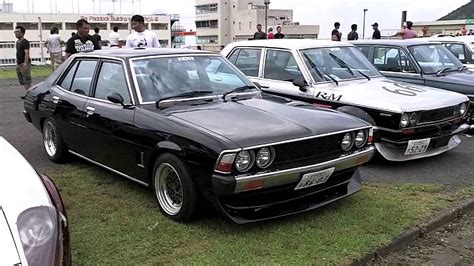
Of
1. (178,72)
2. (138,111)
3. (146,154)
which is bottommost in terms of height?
(146,154)

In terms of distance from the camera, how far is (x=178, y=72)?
5.12 meters

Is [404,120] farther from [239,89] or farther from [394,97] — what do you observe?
[239,89]

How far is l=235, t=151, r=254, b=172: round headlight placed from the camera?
12.3 ft

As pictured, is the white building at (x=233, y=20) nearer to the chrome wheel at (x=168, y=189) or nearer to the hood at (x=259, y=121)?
the hood at (x=259, y=121)

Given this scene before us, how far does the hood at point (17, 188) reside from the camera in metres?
2.37

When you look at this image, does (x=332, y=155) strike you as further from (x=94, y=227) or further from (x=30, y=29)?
(x=30, y=29)

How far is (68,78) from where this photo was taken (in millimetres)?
6055

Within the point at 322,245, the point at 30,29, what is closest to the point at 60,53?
the point at 322,245

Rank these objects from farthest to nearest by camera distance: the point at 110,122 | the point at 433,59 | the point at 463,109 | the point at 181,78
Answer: the point at 433,59 < the point at 463,109 < the point at 181,78 < the point at 110,122

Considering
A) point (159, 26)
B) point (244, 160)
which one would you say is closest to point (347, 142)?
point (244, 160)

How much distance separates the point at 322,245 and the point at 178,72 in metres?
Answer: 2.32

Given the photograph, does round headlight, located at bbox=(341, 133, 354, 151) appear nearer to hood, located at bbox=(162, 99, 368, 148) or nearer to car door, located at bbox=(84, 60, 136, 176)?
hood, located at bbox=(162, 99, 368, 148)

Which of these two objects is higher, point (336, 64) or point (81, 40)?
point (81, 40)

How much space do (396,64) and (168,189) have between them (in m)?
5.72
